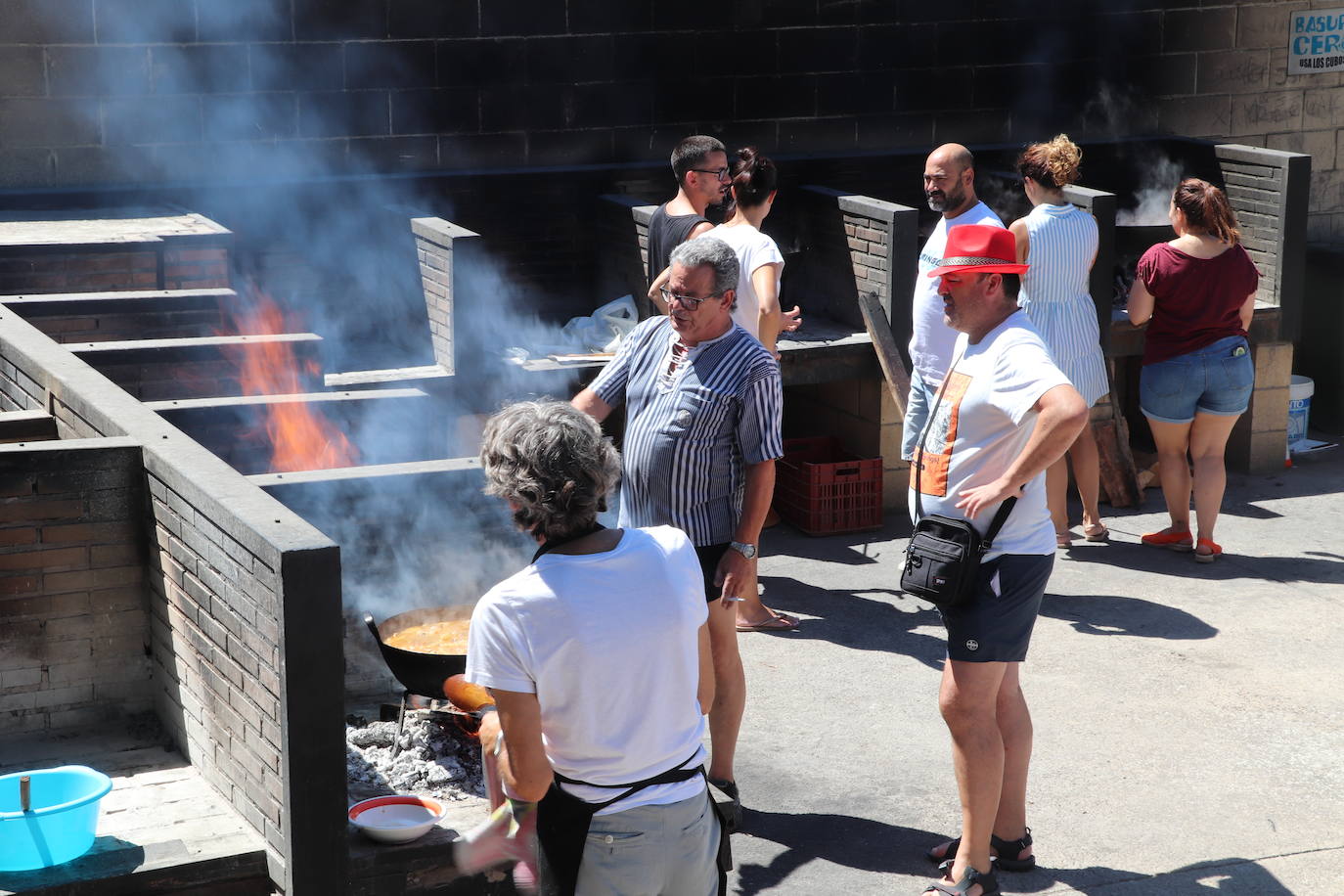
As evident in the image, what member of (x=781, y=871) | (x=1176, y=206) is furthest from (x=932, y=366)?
(x=781, y=871)

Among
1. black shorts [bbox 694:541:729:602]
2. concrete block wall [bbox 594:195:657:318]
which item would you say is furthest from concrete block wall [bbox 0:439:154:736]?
concrete block wall [bbox 594:195:657:318]

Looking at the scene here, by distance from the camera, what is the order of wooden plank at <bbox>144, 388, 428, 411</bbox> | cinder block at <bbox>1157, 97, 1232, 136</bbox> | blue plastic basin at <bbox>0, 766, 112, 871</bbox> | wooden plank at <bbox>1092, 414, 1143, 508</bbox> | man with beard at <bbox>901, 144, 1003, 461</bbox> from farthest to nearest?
1. cinder block at <bbox>1157, 97, 1232, 136</bbox>
2. wooden plank at <bbox>1092, 414, 1143, 508</bbox>
3. man with beard at <bbox>901, 144, 1003, 461</bbox>
4. wooden plank at <bbox>144, 388, 428, 411</bbox>
5. blue plastic basin at <bbox>0, 766, 112, 871</bbox>

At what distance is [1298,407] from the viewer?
10344mm

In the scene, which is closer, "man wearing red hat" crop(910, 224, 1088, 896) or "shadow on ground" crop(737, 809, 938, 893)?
"man wearing red hat" crop(910, 224, 1088, 896)

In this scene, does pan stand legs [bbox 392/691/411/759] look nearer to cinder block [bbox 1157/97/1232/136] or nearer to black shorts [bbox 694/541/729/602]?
black shorts [bbox 694/541/729/602]

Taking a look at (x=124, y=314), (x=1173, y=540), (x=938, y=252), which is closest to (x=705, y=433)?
(x=938, y=252)

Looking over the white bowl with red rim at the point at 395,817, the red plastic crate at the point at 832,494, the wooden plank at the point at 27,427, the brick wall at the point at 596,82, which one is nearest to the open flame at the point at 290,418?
the wooden plank at the point at 27,427

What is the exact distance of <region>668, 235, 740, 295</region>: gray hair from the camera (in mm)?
4863

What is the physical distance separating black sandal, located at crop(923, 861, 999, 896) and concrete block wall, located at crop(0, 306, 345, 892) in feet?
5.67

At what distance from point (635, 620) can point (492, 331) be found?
19.7 feet

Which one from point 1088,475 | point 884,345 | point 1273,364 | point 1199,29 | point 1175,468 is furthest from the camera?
point 1199,29

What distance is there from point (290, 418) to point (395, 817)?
2.46 m

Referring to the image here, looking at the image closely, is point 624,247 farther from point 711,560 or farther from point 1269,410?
point 711,560

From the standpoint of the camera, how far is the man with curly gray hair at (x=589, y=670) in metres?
3.17
